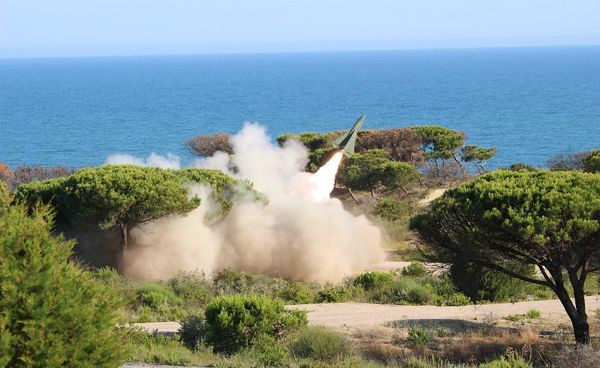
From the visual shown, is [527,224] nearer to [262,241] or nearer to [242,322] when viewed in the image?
[242,322]

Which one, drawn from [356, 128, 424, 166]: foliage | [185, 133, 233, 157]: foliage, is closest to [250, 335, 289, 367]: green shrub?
[356, 128, 424, 166]: foliage

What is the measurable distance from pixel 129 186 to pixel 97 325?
1865cm

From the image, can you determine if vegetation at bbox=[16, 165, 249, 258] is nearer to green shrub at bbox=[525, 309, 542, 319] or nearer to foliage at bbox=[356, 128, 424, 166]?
green shrub at bbox=[525, 309, 542, 319]

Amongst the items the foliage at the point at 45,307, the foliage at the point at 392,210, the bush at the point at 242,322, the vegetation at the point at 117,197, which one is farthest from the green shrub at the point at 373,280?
the foliage at the point at 45,307

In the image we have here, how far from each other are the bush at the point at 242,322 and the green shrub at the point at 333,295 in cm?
813

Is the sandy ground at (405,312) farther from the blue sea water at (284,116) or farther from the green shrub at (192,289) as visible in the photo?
the blue sea water at (284,116)

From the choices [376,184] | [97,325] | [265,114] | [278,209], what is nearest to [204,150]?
[376,184]

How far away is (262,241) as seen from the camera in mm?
31719

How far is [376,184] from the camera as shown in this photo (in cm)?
4747

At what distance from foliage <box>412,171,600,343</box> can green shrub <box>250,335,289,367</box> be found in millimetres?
4484

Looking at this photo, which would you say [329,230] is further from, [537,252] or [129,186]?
[537,252]

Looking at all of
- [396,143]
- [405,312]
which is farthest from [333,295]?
[396,143]

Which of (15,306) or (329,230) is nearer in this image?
(15,306)

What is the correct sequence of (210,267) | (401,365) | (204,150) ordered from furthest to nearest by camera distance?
(204,150) < (210,267) < (401,365)
